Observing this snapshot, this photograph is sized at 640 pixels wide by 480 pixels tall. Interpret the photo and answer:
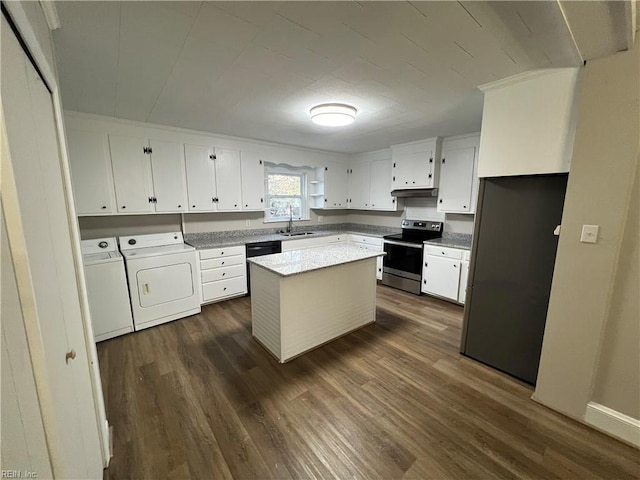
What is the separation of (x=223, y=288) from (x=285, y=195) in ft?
6.82

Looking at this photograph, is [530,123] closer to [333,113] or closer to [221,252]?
[333,113]

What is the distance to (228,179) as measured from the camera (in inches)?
152

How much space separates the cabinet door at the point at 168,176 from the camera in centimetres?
329

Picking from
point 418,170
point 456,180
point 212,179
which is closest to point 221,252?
point 212,179

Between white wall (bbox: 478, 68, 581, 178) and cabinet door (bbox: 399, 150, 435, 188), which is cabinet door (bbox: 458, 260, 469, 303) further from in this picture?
white wall (bbox: 478, 68, 581, 178)

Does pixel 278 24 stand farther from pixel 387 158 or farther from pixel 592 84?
pixel 387 158

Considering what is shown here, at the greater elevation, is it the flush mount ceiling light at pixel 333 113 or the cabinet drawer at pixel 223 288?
the flush mount ceiling light at pixel 333 113

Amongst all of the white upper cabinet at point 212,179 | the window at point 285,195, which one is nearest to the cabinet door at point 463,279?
the window at point 285,195

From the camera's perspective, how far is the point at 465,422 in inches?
69.7

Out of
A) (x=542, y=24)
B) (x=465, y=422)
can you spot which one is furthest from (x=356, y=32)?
(x=465, y=422)

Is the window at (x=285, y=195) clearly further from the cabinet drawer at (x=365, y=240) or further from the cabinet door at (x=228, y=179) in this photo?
the cabinet drawer at (x=365, y=240)

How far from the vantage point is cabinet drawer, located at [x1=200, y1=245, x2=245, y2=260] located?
3.49 meters

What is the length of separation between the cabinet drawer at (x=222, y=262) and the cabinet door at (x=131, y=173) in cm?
94

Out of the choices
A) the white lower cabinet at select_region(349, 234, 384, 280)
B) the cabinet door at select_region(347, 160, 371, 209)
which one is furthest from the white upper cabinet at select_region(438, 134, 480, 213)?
the cabinet door at select_region(347, 160, 371, 209)
